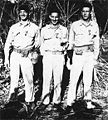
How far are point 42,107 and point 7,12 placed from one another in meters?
2.12

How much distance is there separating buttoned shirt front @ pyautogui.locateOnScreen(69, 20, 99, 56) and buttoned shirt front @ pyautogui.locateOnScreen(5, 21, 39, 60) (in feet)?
1.75

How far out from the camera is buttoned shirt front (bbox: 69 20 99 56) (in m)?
4.55

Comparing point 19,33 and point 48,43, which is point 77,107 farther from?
point 19,33

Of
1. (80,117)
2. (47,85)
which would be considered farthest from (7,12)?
(80,117)

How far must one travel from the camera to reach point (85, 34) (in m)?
4.55

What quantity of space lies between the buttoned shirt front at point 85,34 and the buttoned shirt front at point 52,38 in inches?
6.1

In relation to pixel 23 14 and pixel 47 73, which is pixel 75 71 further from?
pixel 23 14

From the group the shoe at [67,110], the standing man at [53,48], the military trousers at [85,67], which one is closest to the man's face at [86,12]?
the standing man at [53,48]

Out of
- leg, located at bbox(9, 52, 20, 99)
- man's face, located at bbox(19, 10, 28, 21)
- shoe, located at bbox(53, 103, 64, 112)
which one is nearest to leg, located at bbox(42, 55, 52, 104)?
shoe, located at bbox(53, 103, 64, 112)

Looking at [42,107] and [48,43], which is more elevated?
[48,43]

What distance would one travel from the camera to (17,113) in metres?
4.57

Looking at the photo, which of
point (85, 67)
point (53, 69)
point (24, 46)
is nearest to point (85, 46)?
point (85, 67)

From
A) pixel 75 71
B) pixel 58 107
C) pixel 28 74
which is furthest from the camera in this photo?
pixel 58 107

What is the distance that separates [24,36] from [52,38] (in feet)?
1.31
